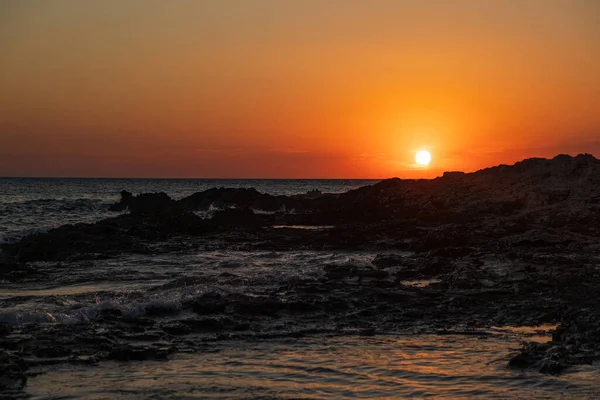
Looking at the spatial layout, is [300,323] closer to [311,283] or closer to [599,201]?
[311,283]

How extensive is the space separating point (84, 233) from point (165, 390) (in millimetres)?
18850

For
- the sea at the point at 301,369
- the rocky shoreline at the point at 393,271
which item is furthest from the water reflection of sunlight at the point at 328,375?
the rocky shoreline at the point at 393,271

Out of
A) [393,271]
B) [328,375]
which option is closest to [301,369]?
[328,375]

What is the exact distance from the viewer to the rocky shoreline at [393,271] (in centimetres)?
1038

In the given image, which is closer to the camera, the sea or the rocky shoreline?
the sea

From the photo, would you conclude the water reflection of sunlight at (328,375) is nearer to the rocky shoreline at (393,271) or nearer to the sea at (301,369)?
the sea at (301,369)

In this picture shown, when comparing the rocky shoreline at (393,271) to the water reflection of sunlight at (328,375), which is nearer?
the water reflection of sunlight at (328,375)

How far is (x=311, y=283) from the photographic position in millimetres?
15750

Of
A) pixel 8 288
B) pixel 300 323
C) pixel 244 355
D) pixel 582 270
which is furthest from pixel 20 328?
pixel 582 270

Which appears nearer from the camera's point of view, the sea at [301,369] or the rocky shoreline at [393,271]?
the sea at [301,369]

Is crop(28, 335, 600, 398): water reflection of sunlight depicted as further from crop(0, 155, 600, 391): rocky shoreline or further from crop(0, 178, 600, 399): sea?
crop(0, 155, 600, 391): rocky shoreline

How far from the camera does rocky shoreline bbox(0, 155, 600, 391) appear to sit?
1038 centimetres

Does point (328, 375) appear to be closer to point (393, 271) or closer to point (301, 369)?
point (301, 369)

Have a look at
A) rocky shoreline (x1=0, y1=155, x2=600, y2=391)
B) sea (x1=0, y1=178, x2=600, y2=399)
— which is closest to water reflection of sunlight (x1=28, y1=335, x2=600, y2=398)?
sea (x1=0, y1=178, x2=600, y2=399)
